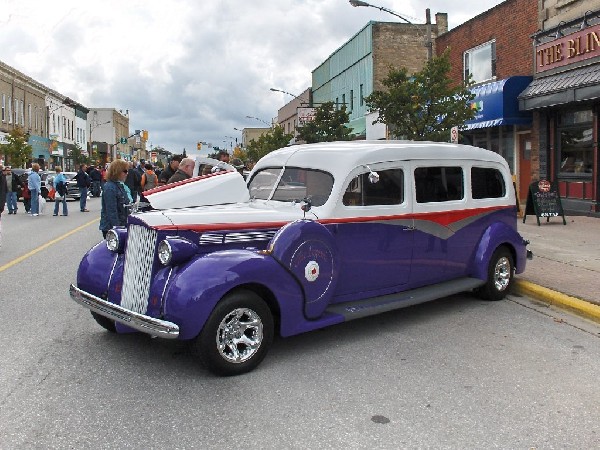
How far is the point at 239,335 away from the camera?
467 centimetres

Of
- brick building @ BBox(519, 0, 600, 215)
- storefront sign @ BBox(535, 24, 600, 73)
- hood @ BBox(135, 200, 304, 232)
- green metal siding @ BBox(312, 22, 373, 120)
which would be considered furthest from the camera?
green metal siding @ BBox(312, 22, 373, 120)

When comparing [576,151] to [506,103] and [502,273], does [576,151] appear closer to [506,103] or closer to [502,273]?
[506,103]

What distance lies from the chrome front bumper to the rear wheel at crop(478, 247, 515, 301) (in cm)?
427

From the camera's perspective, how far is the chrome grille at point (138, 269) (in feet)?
15.4

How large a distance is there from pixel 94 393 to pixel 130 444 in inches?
35.8

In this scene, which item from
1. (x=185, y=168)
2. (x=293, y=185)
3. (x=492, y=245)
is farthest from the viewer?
(x=185, y=168)

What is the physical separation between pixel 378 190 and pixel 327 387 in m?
2.22

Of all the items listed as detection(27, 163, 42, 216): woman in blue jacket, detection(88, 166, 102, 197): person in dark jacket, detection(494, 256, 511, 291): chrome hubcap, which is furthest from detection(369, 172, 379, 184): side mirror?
detection(88, 166, 102, 197): person in dark jacket

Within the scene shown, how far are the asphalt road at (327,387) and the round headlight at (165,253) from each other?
0.91 m

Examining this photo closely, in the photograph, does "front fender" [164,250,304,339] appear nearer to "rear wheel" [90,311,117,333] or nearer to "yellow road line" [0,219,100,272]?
"rear wheel" [90,311,117,333]

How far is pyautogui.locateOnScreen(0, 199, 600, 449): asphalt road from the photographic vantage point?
3.61m

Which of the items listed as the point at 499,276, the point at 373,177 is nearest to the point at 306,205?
the point at 373,177

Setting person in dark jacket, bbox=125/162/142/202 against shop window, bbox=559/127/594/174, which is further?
shop window, bbox=559/127/594/174

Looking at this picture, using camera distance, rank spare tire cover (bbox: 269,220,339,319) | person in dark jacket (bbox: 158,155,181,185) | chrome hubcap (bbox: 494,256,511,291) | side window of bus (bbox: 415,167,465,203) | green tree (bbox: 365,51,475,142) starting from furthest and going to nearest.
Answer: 1. green tree (bbox: 365,51,475,142)
2. person in dark jacket (bbox: 158,155,181,185)
3. chrome hubcap (bbox: 494,256,511,291)
4. side window of bus (bbox: 415,167,465,203)
5. spare tire cover (bbox: 269,220,339,319)
